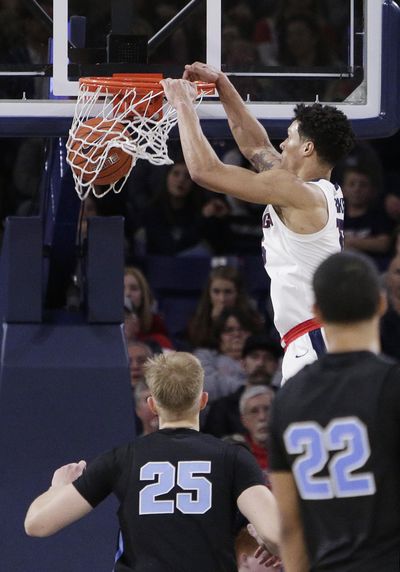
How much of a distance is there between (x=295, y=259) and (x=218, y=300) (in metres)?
3.94

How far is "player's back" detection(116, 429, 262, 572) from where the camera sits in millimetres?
4141

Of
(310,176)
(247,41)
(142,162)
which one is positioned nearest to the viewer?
(310,176)

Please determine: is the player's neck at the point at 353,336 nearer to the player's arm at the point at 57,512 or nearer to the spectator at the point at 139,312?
the player's arm at the point at 57,512

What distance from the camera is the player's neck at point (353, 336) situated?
312 cm

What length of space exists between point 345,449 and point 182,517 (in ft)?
3.83

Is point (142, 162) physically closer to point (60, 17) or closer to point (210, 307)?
point (210, 307)

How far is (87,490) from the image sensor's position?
421 cm

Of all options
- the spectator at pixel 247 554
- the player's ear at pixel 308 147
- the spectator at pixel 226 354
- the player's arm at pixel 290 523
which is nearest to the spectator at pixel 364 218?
the spectator at pixel 226 354

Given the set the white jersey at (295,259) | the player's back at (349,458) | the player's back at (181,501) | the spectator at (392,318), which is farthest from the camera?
the spectator at (392,318)

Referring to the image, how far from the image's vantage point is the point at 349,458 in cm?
311

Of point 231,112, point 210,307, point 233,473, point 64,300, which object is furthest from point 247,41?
point 233,473

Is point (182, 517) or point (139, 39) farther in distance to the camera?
point (139, 39)

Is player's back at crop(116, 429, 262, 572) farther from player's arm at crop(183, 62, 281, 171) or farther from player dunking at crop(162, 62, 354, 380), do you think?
player's arm at crop(183, 62, 281, 171)

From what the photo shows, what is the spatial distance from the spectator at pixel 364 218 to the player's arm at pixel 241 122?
13.8 feet
